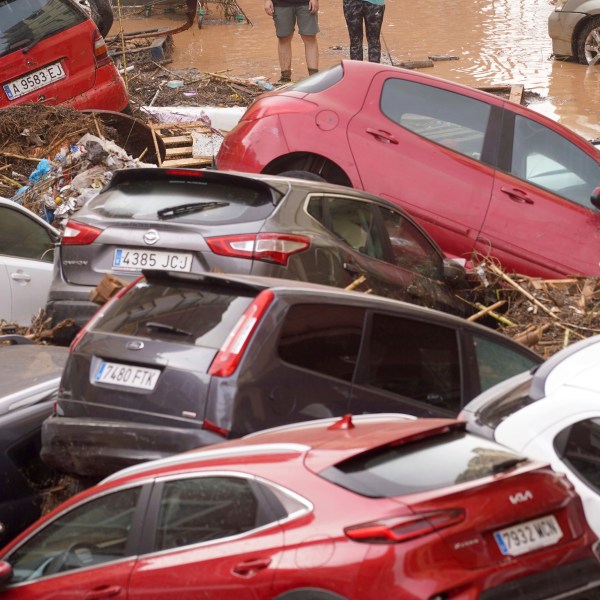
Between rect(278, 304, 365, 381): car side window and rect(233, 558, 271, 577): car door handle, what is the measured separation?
1.62m

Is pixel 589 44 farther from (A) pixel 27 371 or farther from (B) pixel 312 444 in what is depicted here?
(B) pixel 312 444

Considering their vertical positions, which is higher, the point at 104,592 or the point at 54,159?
the point at 104,592

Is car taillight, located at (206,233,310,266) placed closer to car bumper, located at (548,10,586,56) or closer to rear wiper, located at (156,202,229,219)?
rear wiper, located at (156,202,229,219)

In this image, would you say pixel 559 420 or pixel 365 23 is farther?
pixel 365 23

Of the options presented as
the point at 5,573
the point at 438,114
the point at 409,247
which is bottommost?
the point at 409,247

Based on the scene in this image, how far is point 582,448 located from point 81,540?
210 centimetres

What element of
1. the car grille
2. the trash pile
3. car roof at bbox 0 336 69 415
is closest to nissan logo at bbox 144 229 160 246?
car roof at bbox 0 336 69 415

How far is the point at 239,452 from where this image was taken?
16.4 feet

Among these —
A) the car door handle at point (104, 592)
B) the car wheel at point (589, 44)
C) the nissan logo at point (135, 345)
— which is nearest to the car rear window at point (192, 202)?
the nissan logo at point (135, 345)

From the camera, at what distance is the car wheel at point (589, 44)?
19922mm

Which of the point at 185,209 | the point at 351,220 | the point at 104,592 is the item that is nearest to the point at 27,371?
the point at 185,209

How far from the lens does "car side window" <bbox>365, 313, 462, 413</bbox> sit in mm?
6504

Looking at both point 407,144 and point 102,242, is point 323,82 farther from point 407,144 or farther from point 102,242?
point 102,242

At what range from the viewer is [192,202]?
789cm
